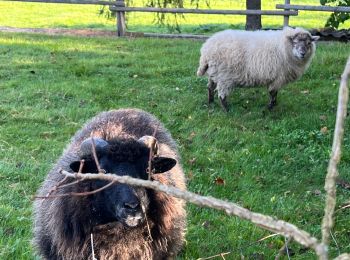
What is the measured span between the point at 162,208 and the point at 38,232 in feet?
3.18

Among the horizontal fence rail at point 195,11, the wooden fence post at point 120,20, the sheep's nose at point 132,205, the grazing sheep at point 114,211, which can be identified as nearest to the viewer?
the sheep's nose at point 132,205

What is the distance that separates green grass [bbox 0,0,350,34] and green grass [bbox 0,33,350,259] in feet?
23.4

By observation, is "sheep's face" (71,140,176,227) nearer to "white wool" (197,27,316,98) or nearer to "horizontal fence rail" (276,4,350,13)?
"white wool" (197,27,316,98)

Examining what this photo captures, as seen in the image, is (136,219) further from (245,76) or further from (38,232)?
(245,76)

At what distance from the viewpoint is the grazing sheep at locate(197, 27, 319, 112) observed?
8469 millimetres

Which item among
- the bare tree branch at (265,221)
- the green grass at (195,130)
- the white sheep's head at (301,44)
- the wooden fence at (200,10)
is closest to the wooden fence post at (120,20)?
the wooden fence at (200,10)

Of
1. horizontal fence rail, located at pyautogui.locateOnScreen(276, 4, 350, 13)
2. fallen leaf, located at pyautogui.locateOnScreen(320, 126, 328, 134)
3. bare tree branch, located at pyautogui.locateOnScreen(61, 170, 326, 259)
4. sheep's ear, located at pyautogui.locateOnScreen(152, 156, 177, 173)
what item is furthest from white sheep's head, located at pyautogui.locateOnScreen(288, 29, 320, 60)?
bare tree branch, located at pyautogui.locateOnScreen(61, 170, 326, 259)

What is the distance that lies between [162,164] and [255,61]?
527 cm

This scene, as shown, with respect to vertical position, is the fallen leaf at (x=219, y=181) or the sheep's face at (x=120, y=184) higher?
the sheep's face at (x=120, y=184)

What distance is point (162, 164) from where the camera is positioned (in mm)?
3535

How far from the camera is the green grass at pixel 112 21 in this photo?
1950 cm

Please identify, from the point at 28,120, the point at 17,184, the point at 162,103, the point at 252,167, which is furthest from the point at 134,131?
the point at 162,103

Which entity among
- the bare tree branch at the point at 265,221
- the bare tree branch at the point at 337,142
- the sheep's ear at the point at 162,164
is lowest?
the sheep's ear at the point at 162,164

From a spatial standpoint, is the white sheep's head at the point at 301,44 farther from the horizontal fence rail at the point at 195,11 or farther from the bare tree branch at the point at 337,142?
Result: the bare tree branch at the point at 337,142
